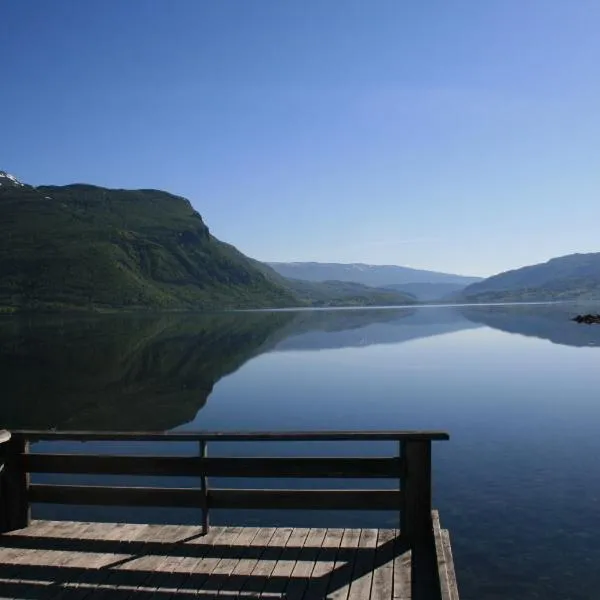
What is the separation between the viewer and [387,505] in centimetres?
1002

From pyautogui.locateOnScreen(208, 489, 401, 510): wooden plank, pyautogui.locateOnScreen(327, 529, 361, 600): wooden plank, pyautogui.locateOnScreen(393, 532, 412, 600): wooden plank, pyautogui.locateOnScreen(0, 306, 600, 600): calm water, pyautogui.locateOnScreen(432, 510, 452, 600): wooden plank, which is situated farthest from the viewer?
pyautogui.locateOnScreen(0, 306, 600, 600): calm water

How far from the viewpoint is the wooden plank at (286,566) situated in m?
8.55

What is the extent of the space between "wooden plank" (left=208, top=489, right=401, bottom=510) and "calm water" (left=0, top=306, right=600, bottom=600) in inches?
150

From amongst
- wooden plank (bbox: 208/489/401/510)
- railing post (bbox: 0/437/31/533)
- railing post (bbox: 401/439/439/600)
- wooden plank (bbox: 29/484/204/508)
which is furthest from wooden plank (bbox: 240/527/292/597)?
railing post (bbox: 0/437/31/533)

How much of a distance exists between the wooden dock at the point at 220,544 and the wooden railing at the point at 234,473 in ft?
0.05

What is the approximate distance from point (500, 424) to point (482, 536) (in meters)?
14.1

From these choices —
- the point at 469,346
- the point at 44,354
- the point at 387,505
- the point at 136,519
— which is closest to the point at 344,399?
the point at 136,519

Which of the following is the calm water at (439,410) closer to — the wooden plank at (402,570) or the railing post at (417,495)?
the railing post at (417,495)

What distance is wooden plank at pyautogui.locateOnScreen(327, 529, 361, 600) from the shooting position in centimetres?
844

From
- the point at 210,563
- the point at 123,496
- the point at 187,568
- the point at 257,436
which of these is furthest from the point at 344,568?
the point at 123,496

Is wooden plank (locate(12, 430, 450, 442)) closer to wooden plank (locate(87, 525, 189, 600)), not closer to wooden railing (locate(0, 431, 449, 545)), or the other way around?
wooden railing (locate(0, 431, 449, 545))

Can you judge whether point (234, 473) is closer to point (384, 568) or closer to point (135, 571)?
point (135, 571)

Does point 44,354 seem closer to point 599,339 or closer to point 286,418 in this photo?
point 286,418

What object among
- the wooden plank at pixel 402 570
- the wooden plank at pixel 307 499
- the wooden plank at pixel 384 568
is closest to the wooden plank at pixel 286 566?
the wooden plank at pixel 307 499
